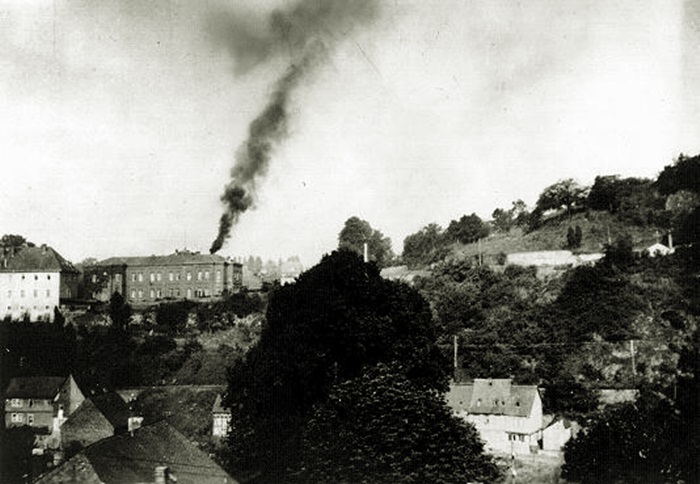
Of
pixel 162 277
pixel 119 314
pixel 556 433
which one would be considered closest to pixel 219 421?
pixel 556 433

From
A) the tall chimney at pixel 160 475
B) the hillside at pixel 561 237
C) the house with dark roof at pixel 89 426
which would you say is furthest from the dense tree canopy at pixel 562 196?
the tall chimney at pixel 160 475

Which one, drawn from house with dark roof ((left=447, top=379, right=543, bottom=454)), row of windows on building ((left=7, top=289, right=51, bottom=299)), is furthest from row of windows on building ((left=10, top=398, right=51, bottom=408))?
house with dark roof ((left=447, top=379, right=543, bottom=454))

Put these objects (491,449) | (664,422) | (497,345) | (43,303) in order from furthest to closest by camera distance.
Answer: (43,303), (497,345), (491,449), (664,422)

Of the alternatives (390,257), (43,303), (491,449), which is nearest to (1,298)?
(43,303)

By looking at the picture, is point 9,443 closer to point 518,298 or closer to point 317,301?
point 317,301

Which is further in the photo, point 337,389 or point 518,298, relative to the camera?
point 518,298

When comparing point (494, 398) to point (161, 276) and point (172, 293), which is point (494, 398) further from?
point (161, 276)

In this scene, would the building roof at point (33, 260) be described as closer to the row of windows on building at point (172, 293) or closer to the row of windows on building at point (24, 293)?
the row of windows on building at point (24, 293)
